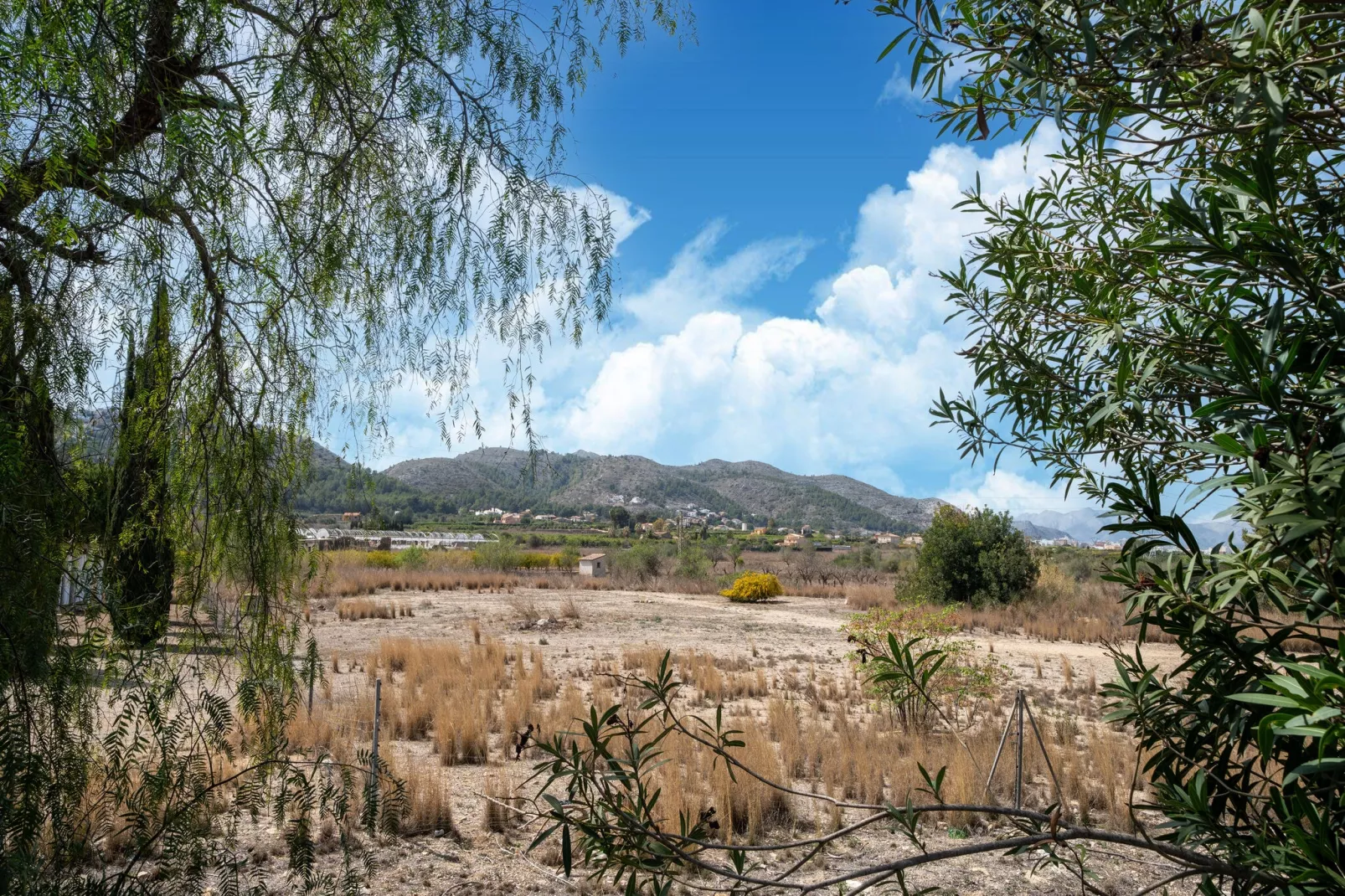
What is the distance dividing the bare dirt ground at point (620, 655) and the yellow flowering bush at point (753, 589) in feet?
2.15

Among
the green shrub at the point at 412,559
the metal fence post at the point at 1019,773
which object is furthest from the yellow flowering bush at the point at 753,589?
the metal fence post at the point at 1019,773

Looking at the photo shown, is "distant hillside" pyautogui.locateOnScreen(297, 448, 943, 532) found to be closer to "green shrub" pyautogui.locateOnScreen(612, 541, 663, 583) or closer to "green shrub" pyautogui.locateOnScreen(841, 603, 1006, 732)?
"green shrub" pyautogui.locateOnScreen(612, 541, 663, 583)

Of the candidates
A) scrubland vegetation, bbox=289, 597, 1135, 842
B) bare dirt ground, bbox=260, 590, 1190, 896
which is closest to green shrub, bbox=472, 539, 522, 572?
bare dirt ground, bbox=260, 590, 1190, 896

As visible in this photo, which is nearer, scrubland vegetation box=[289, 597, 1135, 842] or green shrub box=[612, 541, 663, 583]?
scrubland vegetation box=[289, 597, 1135, 842]

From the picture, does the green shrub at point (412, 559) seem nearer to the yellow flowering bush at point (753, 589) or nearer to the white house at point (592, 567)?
the white house at point (592, 567)

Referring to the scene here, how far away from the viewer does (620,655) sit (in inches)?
540

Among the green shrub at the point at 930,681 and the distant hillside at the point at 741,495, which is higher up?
the distant hillside at the point at 741,495

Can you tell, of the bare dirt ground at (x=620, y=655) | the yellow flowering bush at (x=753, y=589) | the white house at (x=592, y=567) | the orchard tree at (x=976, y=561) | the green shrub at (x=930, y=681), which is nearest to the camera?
the bare dirt ground at (x=620, y=655)

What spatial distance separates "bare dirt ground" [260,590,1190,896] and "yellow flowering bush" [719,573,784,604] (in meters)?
0.66

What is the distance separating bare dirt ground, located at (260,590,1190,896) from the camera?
5031mm

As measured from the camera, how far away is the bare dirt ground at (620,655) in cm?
503

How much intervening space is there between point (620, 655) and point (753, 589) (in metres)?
12.8

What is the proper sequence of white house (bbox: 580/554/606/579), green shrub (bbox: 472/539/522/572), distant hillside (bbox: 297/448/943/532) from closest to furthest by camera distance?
green shrub (bbox: 472/539/522/572), white house (bbox: 580/554/606/579), distant hillside (bbox: 297/448/943/532)

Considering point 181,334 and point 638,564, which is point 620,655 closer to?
point 181,334
